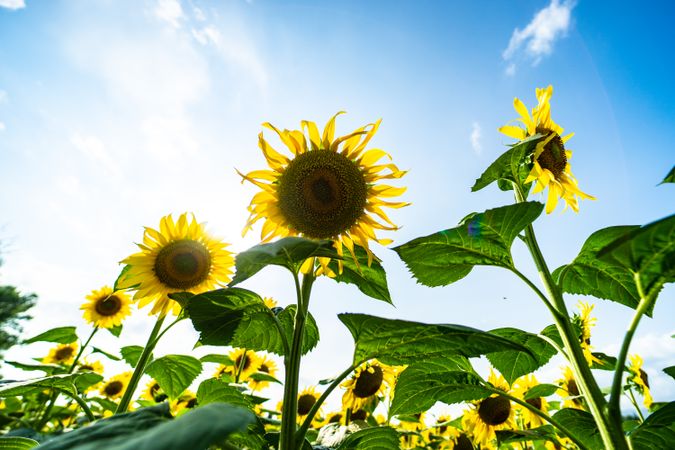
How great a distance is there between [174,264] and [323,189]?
1430 mm

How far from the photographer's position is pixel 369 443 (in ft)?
5.71

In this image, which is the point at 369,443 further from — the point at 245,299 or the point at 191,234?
the point at 191,234

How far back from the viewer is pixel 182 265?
114 inches

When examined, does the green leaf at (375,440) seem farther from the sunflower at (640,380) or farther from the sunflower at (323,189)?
the sunflower at (640,380)

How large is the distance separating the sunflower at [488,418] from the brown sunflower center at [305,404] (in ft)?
6.78

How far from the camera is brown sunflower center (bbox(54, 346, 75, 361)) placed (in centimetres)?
695

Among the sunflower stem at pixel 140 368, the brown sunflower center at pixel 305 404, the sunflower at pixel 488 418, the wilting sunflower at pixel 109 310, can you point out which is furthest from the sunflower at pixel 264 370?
the sunflower stem at pixel 140 368

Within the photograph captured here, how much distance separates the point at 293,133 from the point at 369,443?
1585mm

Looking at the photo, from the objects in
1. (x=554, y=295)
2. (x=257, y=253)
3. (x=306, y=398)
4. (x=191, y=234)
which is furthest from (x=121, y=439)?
(x=306, y=398)

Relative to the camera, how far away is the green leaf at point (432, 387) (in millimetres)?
1622

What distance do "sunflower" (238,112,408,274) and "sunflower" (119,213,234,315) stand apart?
39.5 inches

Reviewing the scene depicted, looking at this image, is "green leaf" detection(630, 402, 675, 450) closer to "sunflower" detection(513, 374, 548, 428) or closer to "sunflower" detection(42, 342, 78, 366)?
"sunflower" detection(513, 374, 548, 428)

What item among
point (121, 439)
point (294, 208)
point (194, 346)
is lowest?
point (121, 439)

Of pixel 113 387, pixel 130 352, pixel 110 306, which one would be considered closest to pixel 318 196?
pixel 130 352
